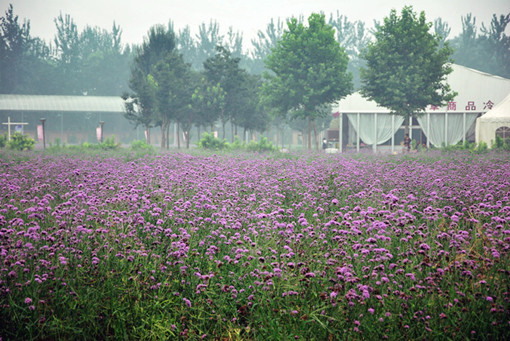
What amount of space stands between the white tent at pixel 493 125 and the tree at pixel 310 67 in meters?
9.08

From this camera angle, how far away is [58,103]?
2318 inches

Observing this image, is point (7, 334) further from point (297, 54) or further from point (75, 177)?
point (297, 54)

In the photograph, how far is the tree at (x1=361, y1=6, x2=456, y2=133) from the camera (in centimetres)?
2598

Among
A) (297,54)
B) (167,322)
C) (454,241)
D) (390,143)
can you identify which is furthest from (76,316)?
(390,143)

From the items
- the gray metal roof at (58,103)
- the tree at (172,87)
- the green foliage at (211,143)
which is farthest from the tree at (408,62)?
the gray metal roof at (58,103)

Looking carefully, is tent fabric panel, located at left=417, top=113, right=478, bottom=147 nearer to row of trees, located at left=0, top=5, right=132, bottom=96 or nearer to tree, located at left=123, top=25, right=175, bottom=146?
tree, located at left=123, top=25, right=175, bottom=146

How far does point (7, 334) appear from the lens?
363 centimetres

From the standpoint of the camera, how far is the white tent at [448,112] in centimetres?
3562

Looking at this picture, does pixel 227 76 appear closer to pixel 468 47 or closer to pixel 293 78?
pixel 293 78

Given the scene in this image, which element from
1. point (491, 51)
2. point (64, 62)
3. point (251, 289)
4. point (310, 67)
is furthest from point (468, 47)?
point (251, 289)

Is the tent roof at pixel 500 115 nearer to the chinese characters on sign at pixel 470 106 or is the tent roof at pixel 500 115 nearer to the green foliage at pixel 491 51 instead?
the chinese characters on sign at pixel 470 106

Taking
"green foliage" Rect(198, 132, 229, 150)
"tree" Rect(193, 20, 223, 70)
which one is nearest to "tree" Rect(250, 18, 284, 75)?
"tree" Rect(193, 20, 223, 70)

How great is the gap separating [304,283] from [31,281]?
2395 millimetres

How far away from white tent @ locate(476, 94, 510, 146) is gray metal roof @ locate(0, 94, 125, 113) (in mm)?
41491
